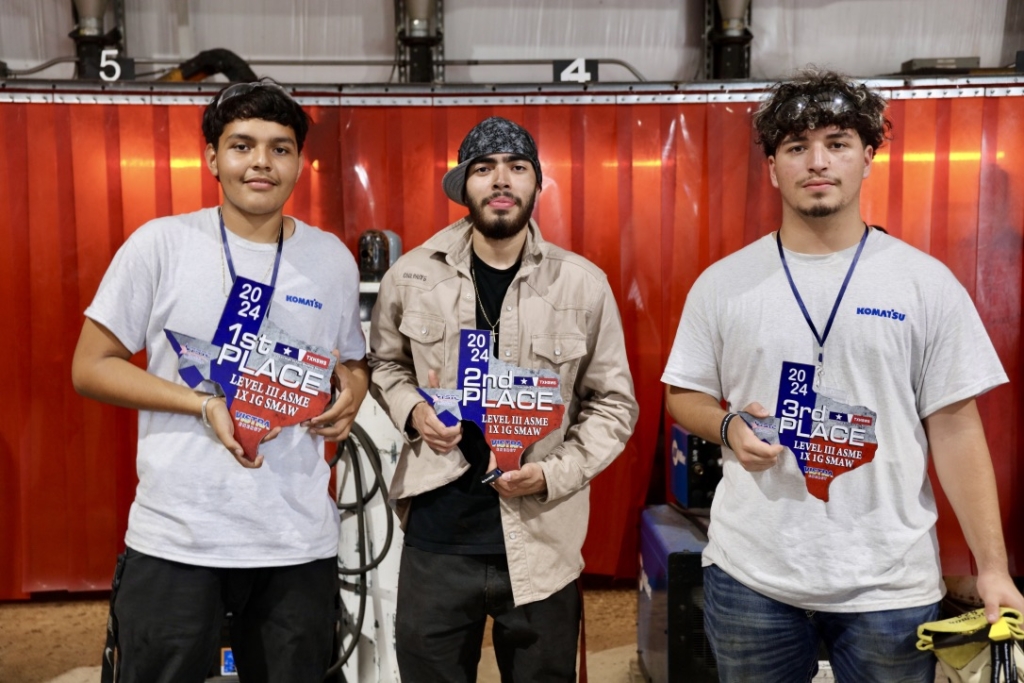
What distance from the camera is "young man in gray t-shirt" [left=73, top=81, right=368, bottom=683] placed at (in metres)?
1.75

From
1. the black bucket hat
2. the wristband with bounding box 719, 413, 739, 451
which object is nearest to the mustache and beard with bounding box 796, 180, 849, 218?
the wristband with bounding box 719, 413, 739, 451

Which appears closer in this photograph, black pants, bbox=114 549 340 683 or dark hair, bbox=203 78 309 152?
black pants, bbox=114 549 340 683

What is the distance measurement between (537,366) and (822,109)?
2.75 ft

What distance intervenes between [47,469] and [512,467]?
3346 millimetres

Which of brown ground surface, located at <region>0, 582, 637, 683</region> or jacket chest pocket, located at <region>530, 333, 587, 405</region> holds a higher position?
jacket chest pocket, located at <region>530, 333, 587, 405</region>

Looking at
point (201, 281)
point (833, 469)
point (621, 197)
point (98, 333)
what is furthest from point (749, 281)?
point (621, 197)

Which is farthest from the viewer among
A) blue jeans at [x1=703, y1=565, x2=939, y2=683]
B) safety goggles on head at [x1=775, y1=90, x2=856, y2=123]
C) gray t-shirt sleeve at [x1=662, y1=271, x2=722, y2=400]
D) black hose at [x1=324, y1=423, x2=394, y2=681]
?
black hose at [x1=324, y1=423, x2=394, y2=681]

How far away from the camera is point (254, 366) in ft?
5.75

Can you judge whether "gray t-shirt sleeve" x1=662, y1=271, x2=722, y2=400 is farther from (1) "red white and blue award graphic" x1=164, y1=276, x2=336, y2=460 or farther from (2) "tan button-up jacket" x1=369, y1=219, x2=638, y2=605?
(1) "red white and blue award graphic" x1=164, y1=276, x2=336, y2=460

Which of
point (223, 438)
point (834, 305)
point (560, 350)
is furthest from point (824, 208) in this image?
point (223, 438)

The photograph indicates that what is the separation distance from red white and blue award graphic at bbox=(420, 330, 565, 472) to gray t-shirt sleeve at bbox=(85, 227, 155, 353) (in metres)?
0.65

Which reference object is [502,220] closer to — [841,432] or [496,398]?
[496,398]

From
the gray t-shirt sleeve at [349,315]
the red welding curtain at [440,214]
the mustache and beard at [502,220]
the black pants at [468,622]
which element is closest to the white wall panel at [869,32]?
the red welding curtain at [440,214]

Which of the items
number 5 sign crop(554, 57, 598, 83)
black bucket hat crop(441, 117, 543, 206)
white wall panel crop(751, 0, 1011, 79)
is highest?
white wall panel crop(751, 0, 1011, 79)
